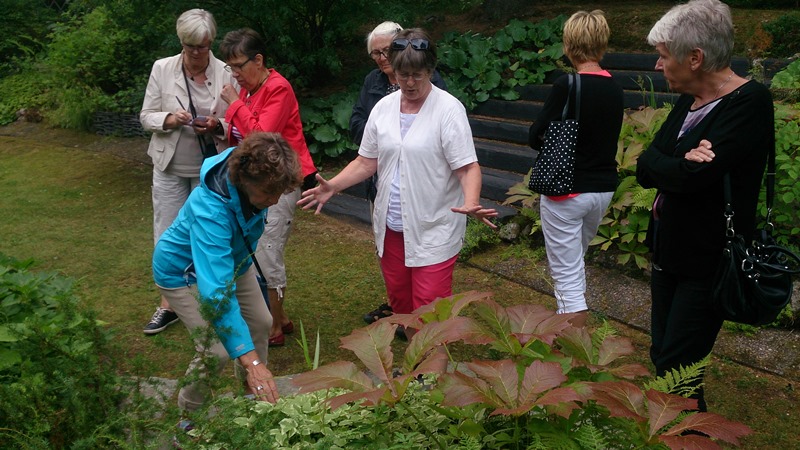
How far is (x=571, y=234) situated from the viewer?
4203 millimetres

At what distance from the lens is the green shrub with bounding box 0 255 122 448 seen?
8.13ft

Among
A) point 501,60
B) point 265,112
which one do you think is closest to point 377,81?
point 265,112

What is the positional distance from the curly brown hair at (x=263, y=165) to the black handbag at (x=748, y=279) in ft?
5.53

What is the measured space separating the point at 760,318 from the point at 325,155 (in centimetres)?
630

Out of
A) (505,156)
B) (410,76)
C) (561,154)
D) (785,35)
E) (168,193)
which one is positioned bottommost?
(505,156)

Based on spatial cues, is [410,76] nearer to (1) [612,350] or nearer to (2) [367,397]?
(1) [612,350]

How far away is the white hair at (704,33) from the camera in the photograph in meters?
2.93

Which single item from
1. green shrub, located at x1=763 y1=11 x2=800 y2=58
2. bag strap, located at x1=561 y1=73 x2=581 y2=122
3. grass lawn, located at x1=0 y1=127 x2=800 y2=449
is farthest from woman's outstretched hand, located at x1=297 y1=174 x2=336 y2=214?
green shrub, located at x1=763 y1=11 x2=800 y2=58

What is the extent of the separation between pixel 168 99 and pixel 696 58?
3.22 meters

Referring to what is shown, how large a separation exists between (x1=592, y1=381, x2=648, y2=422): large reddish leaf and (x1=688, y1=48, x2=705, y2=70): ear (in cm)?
153

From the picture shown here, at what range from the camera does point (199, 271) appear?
3111 mm

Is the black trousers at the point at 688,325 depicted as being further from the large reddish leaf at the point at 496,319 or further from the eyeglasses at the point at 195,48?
the eyeglasses at the point at 195,48

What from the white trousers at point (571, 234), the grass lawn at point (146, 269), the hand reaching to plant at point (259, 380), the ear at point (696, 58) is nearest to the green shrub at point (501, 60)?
the grass lawn at point (146, 269)

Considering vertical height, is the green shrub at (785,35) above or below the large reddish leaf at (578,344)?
above
